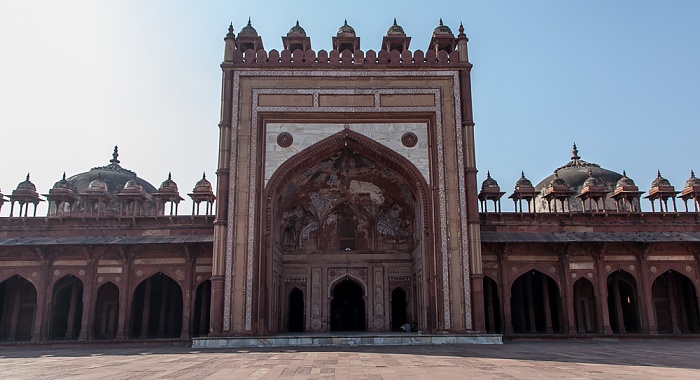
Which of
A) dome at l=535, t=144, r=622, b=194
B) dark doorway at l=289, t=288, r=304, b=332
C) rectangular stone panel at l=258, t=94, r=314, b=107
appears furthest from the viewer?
dome at l=535, t=144, r=622, b=194

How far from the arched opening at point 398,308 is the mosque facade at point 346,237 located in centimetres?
5

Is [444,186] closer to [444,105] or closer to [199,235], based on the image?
[444,105]

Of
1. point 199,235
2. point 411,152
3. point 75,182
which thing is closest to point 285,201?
point 199,235

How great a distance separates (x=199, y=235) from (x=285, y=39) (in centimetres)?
650

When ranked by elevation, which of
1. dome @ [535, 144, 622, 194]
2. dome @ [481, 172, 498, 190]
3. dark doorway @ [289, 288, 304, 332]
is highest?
dome @ [535, 144, 622, 194]

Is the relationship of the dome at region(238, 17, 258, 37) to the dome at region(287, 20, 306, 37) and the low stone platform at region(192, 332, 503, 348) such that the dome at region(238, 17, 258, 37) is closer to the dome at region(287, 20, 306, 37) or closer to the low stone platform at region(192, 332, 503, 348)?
the dome at region(287, 20, 306, 37)

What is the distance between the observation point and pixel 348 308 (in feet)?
71.2

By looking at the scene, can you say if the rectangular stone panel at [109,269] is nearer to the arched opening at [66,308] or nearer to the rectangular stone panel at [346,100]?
the arched opening at [66,308]

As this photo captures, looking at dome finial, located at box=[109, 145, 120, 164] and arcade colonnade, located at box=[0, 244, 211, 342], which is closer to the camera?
arcade colonnade, located at box=[0, 244, 211, 342]

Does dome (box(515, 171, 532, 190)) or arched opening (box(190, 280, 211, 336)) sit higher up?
dome (box(515, 171, 532, 190))

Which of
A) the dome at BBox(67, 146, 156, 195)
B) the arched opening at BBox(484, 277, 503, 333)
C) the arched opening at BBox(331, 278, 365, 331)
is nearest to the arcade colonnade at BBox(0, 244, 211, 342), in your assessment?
the arched opening at BBox(331, 278, 365, 331)

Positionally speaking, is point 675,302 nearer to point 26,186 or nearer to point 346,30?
point 346,30

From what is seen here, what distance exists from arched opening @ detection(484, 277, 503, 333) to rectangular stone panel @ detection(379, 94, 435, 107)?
5.78 meters

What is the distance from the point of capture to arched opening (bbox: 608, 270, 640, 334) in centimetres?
1894
